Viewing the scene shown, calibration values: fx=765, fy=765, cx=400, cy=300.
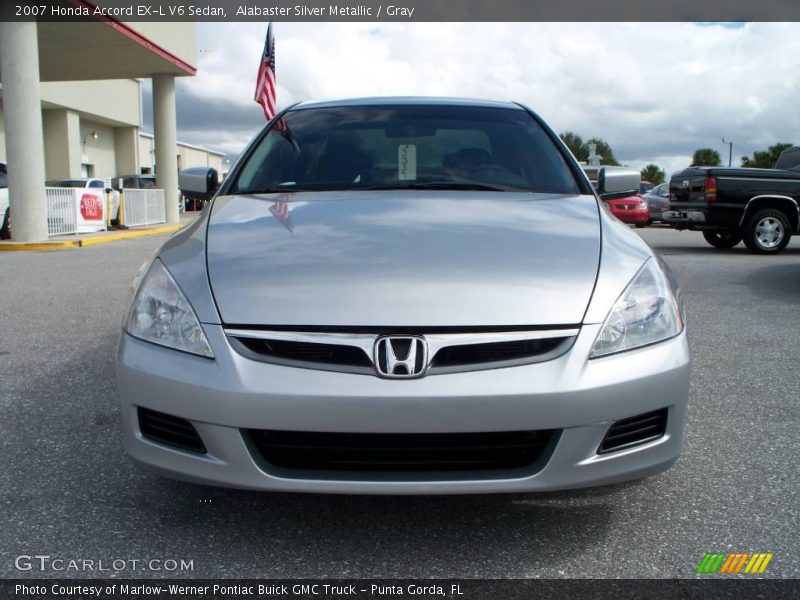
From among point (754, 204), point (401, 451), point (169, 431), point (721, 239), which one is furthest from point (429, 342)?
point (721, 239)

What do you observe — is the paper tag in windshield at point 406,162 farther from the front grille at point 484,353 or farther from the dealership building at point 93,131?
the dealership building at point 93,131

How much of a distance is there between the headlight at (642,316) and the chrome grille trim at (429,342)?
0.47 feet

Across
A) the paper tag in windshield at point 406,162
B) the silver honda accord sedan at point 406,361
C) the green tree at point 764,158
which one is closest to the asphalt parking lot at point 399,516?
the silver honda accord sedan at point 406,361

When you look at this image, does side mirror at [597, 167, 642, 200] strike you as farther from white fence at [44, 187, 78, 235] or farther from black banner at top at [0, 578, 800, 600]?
white fence at [44, 187, 78, 235]

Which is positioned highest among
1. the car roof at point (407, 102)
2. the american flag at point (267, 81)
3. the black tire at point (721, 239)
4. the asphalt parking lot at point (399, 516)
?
the american flag at point (267, 81)

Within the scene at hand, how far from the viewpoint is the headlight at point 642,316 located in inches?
85.2

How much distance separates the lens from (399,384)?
200cm

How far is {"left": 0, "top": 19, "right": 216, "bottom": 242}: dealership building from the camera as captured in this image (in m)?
13.5

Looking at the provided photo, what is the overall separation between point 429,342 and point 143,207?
69.6ft

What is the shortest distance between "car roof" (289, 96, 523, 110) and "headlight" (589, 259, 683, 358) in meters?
1.79

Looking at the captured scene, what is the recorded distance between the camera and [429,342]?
206cm

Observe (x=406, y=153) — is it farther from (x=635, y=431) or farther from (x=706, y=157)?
(x=706, y=157)

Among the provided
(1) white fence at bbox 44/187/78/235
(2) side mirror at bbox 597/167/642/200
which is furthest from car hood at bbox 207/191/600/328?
(1) white fence at bbox 44/187/78/235

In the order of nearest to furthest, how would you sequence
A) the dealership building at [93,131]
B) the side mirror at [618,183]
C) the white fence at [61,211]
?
the side mirror at [618,183] → the white fence at [61,211] → the dealership building at [93,131]
